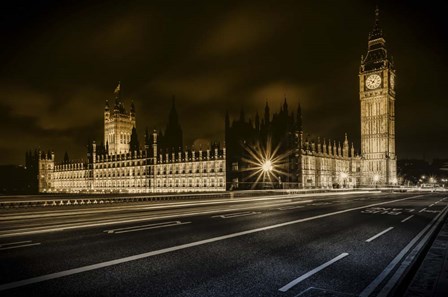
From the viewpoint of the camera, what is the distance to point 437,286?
19.6ft

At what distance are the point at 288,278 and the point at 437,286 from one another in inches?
105

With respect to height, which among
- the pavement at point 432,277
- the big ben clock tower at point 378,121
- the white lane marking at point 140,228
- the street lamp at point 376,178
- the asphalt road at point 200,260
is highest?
the big ben clock tower at point 378,121

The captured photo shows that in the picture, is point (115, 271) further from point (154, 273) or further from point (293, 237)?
point (293, 237)

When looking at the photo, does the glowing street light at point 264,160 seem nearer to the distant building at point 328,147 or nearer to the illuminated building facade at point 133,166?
the distant building at point 328,147

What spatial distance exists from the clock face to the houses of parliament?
1.04 feet

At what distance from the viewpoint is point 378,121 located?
11681 cm

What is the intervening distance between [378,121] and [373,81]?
44.7 ft

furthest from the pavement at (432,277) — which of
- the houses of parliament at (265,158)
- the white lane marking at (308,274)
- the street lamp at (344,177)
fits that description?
the street lamp at (344,177)

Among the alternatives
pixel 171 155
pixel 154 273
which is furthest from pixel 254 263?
pixel 171 155

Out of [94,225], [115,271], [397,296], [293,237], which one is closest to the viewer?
[397,296]

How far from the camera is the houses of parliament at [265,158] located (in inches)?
3740

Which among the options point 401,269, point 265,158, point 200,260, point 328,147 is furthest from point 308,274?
point 328,147

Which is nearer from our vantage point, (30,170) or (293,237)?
(293,237)

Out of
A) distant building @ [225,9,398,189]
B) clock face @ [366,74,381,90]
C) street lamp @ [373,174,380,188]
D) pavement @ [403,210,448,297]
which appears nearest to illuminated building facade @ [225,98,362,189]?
distant building @ [225,9,398,189]
